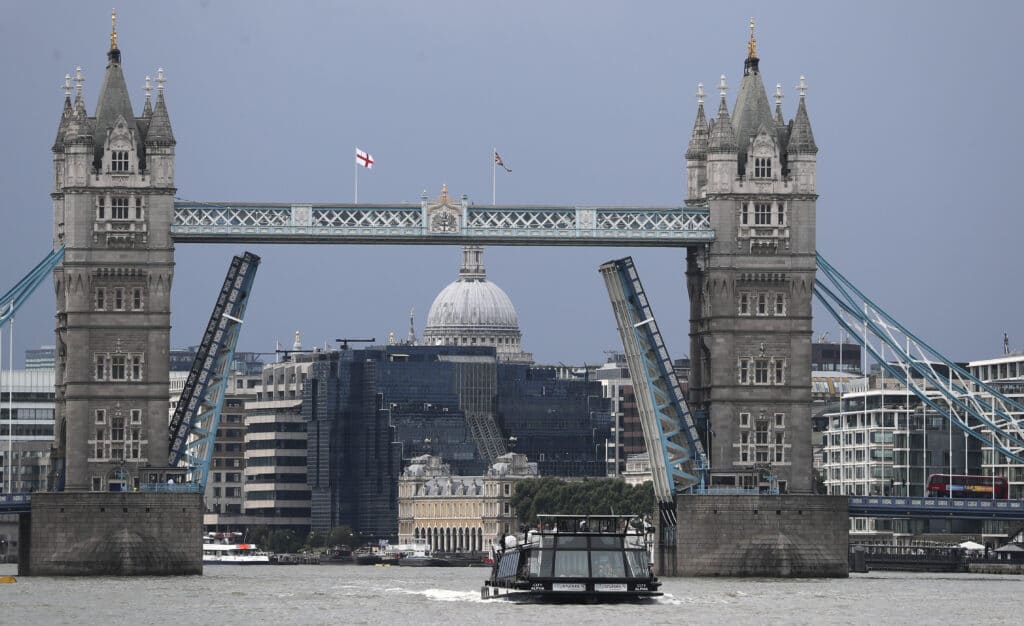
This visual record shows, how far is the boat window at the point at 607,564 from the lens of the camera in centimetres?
10681

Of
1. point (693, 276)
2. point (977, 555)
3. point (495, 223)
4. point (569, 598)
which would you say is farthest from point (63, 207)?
point (977, 555)

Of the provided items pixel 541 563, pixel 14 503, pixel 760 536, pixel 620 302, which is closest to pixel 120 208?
pixel 14 503

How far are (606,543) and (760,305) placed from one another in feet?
126

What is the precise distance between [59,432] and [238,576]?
55.0 feet

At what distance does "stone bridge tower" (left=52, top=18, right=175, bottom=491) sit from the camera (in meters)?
140

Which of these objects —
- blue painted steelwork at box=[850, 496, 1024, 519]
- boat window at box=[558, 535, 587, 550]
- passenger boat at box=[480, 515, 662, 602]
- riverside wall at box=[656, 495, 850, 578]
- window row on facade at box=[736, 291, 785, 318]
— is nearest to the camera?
boat window at box=[558, 535, 587, 550]

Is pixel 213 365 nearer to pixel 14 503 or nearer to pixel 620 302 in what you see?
pixel 14 503

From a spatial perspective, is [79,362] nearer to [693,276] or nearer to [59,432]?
[59,432]

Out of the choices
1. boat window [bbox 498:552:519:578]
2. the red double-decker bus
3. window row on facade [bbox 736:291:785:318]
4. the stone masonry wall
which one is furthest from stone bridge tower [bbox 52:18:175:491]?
the red double-decker bus

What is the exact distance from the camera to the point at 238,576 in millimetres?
155625

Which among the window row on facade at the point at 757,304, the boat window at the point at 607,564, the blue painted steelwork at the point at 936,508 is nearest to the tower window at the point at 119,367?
the window row on facade at the point at 757,304

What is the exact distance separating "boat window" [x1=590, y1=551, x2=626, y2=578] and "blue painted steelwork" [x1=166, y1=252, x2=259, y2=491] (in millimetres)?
37859

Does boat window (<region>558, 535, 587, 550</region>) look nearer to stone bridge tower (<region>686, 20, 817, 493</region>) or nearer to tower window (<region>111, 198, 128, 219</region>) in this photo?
stone bridge tower (<region>686, 20, 817, 493</region>)

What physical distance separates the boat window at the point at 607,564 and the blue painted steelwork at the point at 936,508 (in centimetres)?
3916
